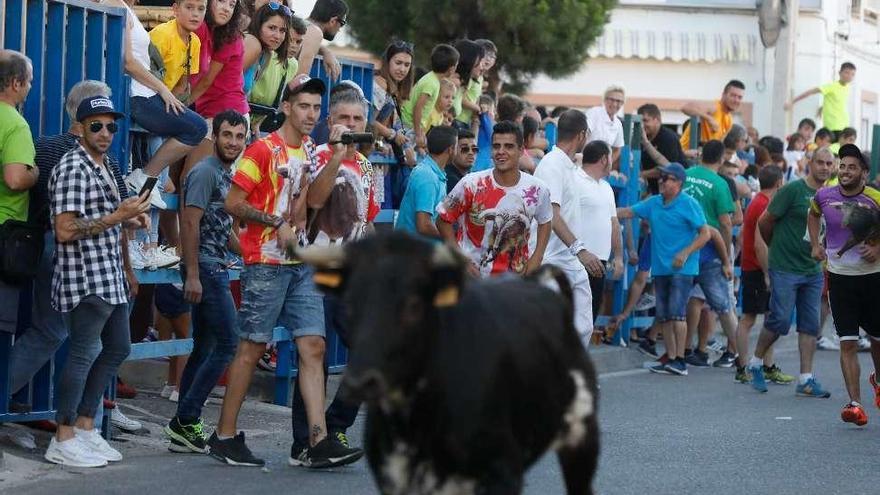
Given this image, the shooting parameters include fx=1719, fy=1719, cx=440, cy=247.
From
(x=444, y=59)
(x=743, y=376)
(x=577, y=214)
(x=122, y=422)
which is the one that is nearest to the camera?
(x=122, y=422)

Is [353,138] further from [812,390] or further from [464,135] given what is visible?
[812,390]

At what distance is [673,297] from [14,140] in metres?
8.62

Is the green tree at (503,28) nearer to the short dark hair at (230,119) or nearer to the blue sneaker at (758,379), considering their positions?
the blue sneaker at (758,379)

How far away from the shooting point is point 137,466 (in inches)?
384

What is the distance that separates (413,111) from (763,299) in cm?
449

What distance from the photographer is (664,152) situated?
61.6 feet

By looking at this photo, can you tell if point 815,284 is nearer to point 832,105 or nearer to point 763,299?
point 763,299

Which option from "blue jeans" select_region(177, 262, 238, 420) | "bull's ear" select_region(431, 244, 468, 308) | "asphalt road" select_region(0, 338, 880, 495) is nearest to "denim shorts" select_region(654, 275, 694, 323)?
"asphalt road" select_region(0, 338, 880, 495)

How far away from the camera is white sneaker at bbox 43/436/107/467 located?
9.52 m

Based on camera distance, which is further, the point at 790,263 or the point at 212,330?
the point at 790,263

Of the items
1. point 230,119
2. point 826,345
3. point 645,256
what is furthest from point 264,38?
point 826,345

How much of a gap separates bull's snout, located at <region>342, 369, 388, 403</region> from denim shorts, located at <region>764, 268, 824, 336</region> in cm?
977

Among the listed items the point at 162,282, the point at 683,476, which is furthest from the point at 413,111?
the point at 683,476

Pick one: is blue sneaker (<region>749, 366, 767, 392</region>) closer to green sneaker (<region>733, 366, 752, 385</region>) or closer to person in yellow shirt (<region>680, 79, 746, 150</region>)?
green sneaker (<region>733, 366, 752, 385</region>)
